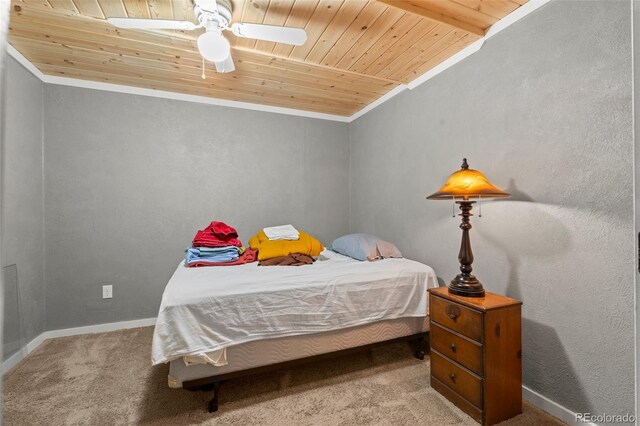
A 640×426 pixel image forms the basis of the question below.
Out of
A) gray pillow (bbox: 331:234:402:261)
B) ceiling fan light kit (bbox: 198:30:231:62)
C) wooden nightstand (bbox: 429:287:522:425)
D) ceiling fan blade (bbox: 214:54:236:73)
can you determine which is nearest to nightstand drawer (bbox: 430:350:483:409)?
wooden nightstand (bbox: 429:287:522:425)

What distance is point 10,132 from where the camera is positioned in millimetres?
2129

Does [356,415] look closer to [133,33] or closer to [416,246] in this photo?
[416,246]

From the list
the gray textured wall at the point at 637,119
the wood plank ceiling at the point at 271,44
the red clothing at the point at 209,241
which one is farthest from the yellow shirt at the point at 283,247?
the gray textured wall at the point at 637,119

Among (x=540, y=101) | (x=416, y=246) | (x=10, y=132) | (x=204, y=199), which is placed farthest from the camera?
(x=204, y=199)

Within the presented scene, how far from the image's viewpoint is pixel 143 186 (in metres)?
2.84

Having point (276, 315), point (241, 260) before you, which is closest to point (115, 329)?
point (241, 260)

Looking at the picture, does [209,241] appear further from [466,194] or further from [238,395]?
[466,194]

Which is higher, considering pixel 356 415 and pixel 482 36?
pixel 482 36

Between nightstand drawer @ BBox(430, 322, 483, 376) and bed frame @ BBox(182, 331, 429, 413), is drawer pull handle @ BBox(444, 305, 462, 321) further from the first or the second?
bed frame @ BBox(182, 331, 429, 413)

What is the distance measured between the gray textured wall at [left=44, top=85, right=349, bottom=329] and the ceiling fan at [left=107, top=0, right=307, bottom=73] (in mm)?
1456

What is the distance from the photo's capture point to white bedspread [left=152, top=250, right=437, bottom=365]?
60.7 inches

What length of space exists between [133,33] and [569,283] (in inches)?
124

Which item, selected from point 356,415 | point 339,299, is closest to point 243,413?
point 356,415

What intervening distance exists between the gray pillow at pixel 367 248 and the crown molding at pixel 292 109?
1492mm
